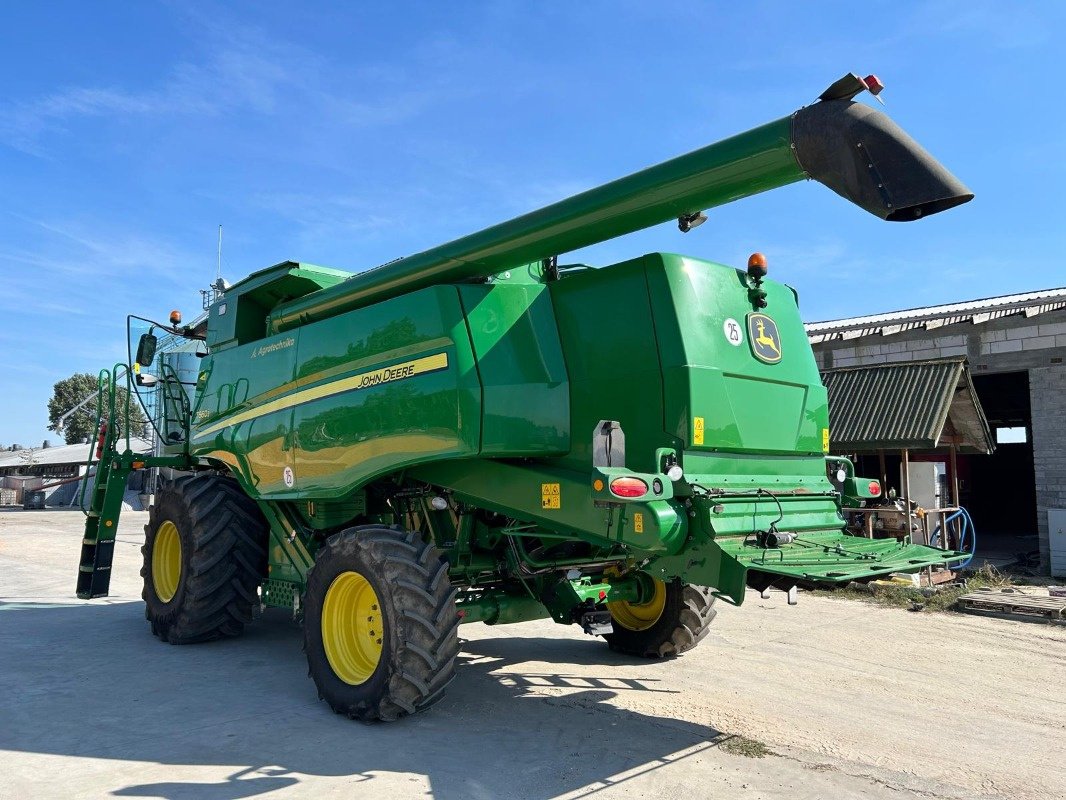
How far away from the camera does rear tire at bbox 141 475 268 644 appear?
7.13 m

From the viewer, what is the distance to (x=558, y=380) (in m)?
5.34

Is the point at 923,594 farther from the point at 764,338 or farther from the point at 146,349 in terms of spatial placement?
the point at 146,349

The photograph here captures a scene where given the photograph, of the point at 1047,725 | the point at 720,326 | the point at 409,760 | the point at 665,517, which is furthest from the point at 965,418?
the point at 409,760

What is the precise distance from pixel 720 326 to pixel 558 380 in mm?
1090

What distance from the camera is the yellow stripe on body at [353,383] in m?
5.25

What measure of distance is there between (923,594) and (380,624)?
7.64m

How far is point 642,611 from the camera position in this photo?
7004 millimetres

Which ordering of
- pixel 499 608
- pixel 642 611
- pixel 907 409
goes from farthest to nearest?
pixel 907 409
pixel 642 611
pixel 499 608

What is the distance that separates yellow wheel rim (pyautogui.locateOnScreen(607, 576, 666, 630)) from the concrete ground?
12.8 inches

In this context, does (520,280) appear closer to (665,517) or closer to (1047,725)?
(665,517)

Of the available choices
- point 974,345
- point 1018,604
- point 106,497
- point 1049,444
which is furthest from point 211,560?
point 974,345

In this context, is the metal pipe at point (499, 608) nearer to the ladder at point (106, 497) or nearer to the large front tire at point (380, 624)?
the large front tire at point (380, 624)

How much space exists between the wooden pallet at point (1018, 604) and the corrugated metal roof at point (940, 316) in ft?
16.0

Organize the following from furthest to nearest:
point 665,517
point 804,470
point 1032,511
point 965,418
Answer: point 1032,511 < point 965,418 < point 804,470 < point 665,517
